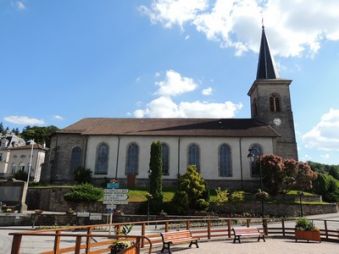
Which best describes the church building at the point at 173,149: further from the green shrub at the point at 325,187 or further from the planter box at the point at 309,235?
the planter box at the point at 309,235

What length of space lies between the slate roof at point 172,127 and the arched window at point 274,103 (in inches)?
139

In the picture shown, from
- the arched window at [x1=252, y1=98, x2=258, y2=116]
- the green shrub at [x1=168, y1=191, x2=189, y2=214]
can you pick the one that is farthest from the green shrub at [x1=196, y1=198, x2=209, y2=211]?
the arched window at [x1=252, y1=98, x2=258, y2=116]

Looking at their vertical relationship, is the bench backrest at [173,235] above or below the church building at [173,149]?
below

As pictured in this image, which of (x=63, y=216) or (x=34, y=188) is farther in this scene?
(x=34, y=188)

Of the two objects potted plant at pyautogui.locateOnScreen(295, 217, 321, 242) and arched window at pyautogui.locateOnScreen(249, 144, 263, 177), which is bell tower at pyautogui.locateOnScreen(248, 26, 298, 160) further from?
potted plant at pyautogui.locateOnScreen(295, 217, 321, 242)

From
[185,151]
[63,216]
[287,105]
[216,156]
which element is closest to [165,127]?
[185,151]

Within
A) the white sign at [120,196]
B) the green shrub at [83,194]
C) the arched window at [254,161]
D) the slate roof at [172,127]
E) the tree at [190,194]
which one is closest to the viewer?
the white sign at [120,196]

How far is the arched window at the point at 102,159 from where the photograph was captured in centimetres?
4400

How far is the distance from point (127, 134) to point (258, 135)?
1843 centimetres

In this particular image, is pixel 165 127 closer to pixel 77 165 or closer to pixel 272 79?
pixel 77 165

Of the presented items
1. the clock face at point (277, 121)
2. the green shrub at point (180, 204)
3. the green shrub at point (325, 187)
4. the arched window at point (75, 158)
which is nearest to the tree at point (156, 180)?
the green shrub at point (180, 204)

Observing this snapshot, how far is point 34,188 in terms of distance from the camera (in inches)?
1463

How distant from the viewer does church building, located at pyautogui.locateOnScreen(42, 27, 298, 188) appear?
4297 centimetres

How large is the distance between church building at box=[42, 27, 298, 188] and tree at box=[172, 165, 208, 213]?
9.02 metres
